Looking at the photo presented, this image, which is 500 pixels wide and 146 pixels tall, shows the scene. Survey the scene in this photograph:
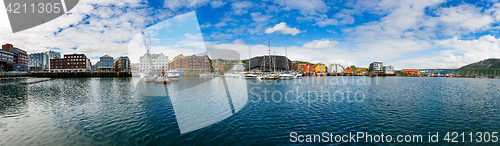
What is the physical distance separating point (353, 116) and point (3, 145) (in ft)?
71.7

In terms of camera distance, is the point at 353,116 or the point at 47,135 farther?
the point at 353,116

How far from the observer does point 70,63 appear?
12575 centimetres

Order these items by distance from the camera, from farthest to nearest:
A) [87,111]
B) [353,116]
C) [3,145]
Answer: [87,111] < [353,116] < [3,145]

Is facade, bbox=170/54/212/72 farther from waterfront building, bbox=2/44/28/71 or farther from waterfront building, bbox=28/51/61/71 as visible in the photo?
waterfront building, bbox=28/51/61/71

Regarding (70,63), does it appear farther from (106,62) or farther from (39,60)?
(39,60)

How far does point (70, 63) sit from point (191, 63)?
7710cm

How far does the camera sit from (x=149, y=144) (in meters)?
9.93

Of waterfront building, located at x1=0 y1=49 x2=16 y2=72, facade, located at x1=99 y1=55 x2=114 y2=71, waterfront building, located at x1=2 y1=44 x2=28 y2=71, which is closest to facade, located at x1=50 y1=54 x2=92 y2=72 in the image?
waterfront building, located at x1=2 y1=44 x2=28 y2=71

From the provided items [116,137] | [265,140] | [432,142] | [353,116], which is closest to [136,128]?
[116,137]


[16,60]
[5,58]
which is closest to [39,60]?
[16,60]

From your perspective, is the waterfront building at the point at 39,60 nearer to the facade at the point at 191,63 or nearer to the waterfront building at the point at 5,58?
the waterfront building at the point at 5,58

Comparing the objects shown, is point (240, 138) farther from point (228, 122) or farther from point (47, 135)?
point (47, 135)

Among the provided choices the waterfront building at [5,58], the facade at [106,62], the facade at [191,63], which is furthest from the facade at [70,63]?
the facade at [191,63]

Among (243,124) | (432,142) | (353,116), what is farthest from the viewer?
(353,116)
